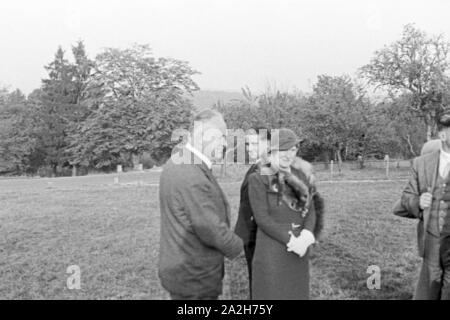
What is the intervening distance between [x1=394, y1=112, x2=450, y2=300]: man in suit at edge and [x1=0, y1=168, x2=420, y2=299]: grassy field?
4.46 ft

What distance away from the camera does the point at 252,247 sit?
3523mm

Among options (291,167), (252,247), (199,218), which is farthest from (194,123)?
(252,247)

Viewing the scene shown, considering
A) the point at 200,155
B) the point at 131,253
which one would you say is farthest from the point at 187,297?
the point at 131,253

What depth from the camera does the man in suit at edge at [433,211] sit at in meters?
3.02

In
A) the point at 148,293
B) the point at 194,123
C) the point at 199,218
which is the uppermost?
the point at 194,123

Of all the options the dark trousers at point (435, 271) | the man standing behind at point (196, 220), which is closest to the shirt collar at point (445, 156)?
the dark trousers at point (435, 271)

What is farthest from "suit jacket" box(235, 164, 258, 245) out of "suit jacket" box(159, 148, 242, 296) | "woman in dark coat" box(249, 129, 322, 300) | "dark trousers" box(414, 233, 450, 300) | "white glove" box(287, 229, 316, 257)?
"dark trousers" box(414, 233, 450, 300)

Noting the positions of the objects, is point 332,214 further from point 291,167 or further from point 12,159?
point 12,159

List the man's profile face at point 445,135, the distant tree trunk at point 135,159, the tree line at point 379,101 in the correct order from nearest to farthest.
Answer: the man's profile face at point 445,135 < the tree line at point 379,101 < the distant tree trunk at point 135,159

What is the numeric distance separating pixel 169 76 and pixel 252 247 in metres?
24.8

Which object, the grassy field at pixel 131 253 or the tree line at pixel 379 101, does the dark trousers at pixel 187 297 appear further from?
the tree line at pixel 379 101

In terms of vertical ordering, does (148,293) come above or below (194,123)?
below

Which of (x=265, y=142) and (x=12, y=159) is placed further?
(x=12, y=159)

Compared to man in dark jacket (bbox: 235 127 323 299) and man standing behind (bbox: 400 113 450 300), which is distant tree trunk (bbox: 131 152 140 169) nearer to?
man in dark jacket (bbox: 235 127 323 299)
